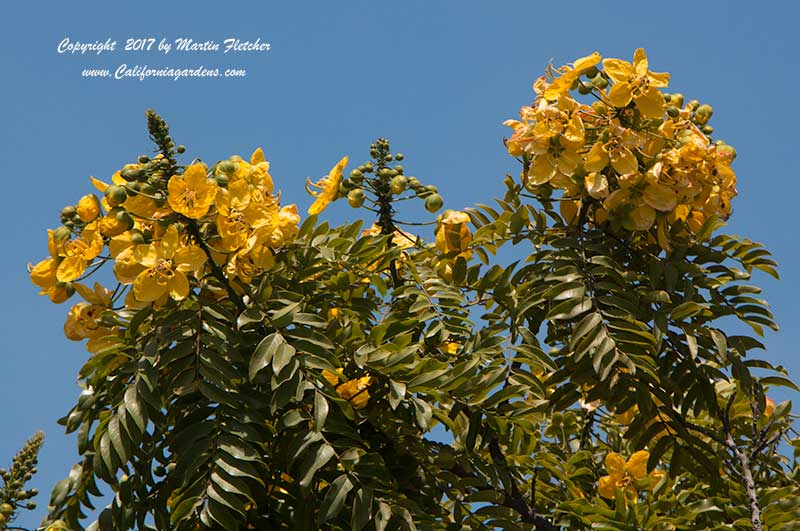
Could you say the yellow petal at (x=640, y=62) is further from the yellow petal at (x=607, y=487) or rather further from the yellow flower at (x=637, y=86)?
the yellow petal at (x=607, y=487)

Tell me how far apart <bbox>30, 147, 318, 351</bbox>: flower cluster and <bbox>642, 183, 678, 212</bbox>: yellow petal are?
3.99 ft

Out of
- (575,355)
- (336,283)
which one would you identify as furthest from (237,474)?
(575,355)

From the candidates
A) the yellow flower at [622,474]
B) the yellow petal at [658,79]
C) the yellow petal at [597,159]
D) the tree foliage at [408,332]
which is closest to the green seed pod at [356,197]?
the tree foliage at [408,332]

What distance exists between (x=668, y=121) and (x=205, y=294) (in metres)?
1.70

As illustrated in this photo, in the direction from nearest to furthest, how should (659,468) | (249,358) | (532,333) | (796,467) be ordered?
1. (249,358)
2. (532,333)
3. (796,467)
4. (659,468)

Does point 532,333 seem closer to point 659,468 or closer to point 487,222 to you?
point 487,222

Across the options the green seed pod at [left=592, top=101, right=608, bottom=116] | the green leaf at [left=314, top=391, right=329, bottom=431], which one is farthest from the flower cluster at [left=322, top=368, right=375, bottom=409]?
the green seed pod at [left=592, top=101, right=608, bottom=116]

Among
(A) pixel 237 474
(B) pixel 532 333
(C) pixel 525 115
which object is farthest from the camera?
(C) pixel 525 115

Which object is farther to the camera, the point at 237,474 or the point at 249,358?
the point at 249,358

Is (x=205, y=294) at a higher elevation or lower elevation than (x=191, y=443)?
higher

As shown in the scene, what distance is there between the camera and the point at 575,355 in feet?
11.8

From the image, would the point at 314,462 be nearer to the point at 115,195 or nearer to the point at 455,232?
the point at 115,195

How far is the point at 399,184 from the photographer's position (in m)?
3.98

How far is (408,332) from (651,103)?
3.82 ft
